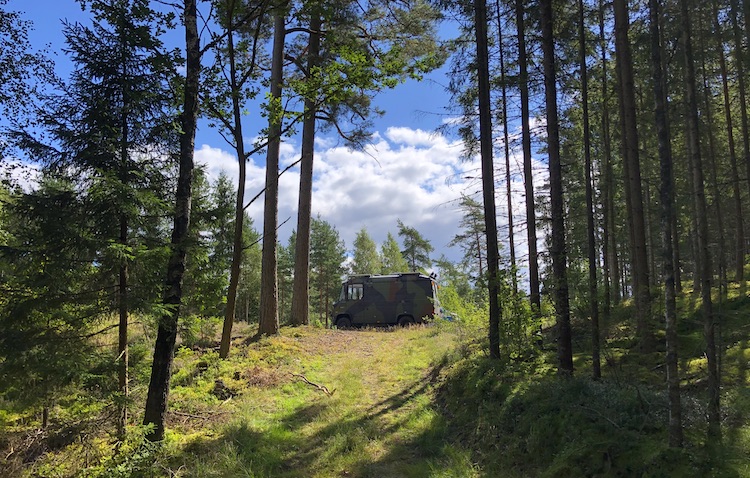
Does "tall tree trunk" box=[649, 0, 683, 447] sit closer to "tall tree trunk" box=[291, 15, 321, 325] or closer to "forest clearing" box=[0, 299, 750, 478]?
"forest clearing" box=[0, 299, 750, 478]

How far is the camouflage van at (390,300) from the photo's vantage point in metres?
19.0

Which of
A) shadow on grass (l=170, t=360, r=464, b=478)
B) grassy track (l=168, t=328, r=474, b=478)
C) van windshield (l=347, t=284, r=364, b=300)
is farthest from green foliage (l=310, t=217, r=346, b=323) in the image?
shadow on grass (l=170, t=360, r=464, b=478)

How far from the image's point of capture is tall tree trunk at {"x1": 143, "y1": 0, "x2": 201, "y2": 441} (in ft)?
18.3

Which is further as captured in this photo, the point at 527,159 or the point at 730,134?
the point at 730,134

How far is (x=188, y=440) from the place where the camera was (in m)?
5.64

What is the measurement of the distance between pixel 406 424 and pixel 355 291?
498 inches

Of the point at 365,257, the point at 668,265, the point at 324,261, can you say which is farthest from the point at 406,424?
the point at 365,257

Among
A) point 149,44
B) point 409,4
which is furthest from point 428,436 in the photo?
point 409,4

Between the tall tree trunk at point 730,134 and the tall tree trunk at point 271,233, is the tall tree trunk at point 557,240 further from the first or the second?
the tall tree trunk at point 271,233

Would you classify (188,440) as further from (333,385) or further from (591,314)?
(591,314)

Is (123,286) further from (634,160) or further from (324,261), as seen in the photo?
(324,261)

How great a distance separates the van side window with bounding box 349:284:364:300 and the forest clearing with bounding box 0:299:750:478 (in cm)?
988

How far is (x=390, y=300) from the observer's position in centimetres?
1909

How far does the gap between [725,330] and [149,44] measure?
39.4ft
